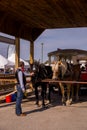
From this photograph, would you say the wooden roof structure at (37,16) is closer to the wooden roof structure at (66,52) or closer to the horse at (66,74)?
the wooden roof structure at (66,52)

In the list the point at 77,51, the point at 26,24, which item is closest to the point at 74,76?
the point at 26,24

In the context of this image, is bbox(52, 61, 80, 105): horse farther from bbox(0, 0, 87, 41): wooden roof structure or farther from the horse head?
bbox(0, 0, 87, 41): wooden roof structure

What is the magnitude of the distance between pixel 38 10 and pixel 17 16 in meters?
1.85

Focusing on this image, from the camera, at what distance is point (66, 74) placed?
1739cm

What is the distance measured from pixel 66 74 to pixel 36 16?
2.93 metres

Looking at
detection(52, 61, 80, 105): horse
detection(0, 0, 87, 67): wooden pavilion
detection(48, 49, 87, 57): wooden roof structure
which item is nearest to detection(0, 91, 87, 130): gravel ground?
detection(52, 61, 80, 105): horse

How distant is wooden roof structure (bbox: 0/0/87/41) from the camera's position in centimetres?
1523

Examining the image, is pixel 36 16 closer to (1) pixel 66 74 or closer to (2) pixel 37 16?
(2) pixel 37 16

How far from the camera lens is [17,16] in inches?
719

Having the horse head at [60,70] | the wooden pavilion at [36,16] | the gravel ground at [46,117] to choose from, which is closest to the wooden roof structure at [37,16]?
the wooden pavilion at [36,16]

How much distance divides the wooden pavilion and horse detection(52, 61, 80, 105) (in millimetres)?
2166

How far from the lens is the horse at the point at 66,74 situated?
1686 centimetres

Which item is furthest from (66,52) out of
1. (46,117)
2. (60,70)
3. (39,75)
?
(46,117)

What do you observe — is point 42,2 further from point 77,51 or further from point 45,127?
point 77,51
